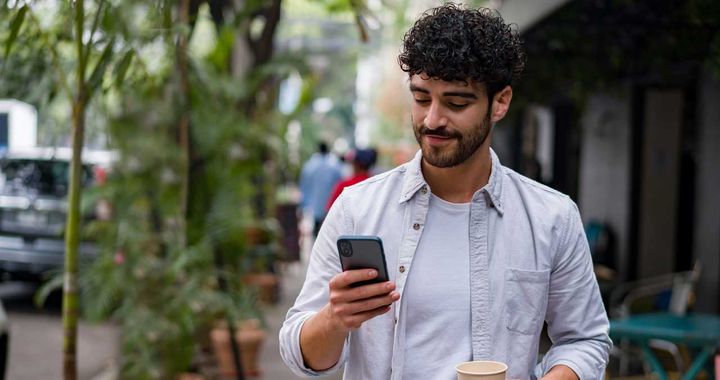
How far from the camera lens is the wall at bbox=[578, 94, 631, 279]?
435 inches

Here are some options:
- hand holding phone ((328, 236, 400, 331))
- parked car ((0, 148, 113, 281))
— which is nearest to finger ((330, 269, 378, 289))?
hand holding phone ((328, 236, 400, 331))

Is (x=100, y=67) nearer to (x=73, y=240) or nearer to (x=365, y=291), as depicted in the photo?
(x=73, y=240)

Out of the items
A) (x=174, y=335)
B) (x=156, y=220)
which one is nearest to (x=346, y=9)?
(x=156, y=220)

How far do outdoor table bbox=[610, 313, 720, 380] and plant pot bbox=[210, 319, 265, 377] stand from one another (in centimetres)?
357

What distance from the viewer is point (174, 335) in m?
Answer: 6.60

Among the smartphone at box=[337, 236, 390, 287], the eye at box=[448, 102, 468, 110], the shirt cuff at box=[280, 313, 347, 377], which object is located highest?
the eye at box=[448, 102, 468, 110]

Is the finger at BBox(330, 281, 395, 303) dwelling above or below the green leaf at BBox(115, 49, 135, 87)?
below

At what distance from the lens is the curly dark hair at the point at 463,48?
2305 mm

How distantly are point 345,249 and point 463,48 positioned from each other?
1.67ft

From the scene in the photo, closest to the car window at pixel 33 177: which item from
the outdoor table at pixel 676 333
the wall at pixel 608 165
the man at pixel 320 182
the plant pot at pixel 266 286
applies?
the plant pot at pixel 266 286

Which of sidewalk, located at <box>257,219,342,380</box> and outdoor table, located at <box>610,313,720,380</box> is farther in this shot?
sidewalk, located at <box>257,219,342,380</box>

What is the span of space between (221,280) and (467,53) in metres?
5.05

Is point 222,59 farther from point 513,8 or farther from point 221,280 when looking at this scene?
point 513,8

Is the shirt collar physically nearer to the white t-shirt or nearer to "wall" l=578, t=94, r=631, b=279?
the white t-shirt
